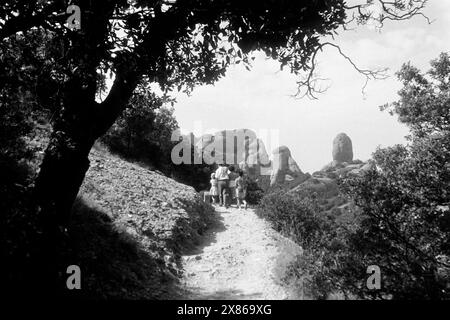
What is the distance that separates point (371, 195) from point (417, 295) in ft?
9.16

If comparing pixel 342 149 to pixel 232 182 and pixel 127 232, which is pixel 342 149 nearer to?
pixel 232 182

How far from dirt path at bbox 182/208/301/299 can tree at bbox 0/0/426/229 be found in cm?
493

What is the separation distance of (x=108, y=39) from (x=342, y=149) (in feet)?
438

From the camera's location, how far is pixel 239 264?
11602mm

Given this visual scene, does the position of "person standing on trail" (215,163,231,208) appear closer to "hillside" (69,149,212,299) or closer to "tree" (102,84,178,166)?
"hillside" (69,149,212,299)

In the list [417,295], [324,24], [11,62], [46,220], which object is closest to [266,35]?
[324,24]

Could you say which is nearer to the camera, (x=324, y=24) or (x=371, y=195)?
(x=324, y=24)

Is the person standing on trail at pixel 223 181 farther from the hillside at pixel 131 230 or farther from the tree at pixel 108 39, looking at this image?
the tree at pixel 108 39

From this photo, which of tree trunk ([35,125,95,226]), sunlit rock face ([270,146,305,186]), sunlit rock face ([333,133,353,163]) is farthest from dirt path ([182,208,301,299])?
sunlit rock face ([333,133,353,163])

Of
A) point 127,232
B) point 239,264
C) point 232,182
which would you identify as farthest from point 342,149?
point 127,232

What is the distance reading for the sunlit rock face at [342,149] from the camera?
131 m
